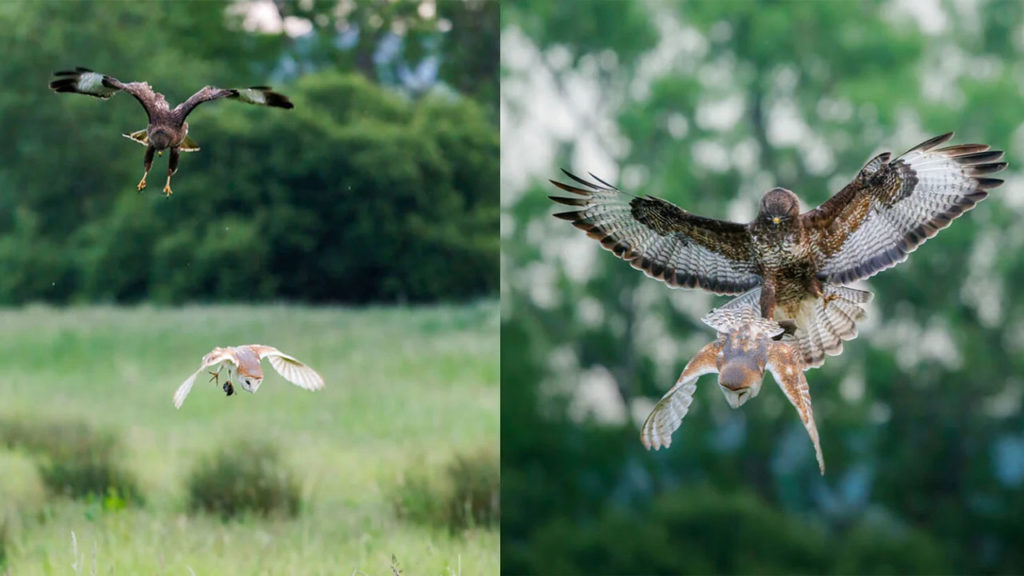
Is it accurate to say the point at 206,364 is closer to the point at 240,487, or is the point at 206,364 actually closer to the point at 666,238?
the point at 666,238

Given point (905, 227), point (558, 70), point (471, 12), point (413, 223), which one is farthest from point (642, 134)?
point (905, 227)

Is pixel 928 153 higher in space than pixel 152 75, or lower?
lower

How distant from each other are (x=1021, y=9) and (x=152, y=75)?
6.89m

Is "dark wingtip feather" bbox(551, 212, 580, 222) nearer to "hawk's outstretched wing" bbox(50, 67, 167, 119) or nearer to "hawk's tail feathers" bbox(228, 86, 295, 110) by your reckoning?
"hawk's tail feathers" bbox(228, 86, 295, 110)

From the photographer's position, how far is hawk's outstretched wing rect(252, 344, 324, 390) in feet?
→ 8.63

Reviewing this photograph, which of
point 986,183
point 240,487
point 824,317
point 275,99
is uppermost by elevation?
point 275,99

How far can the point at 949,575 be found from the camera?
878cm

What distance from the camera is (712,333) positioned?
825 centimetres

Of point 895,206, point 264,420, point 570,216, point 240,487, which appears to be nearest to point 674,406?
point 570,216

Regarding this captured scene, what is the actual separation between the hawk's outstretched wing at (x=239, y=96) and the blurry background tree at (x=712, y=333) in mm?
6444

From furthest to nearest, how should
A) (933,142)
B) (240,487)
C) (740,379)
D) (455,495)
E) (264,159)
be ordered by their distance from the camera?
(264,159), (455,495), (240,487), (933,142), (740,379)

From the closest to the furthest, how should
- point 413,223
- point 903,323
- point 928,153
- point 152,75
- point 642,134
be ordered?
point 928,153 → point 152,75 → point 413,223 → point 903,323 → point 642,134

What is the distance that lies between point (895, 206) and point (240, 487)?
3786 millimetres

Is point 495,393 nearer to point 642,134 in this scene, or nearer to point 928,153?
point 642,134
